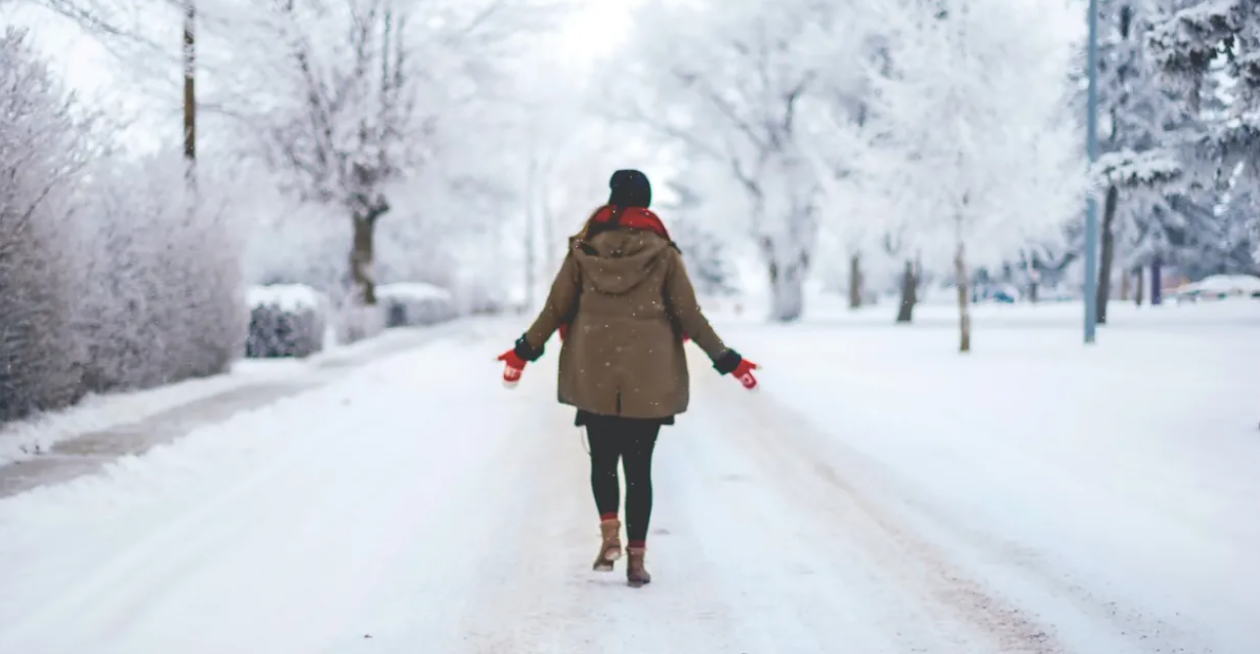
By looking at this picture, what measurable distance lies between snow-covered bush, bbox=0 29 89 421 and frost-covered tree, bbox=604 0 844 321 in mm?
26235

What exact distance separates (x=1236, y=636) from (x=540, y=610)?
2800 mm

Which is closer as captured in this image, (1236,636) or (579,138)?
(1236,636)

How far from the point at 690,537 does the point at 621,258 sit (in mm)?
1901

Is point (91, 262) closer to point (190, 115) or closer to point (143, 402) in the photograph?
point (143, 402)

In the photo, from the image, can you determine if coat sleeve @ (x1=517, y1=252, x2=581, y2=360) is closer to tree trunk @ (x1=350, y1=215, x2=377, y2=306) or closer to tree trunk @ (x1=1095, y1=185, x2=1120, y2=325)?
tree trunk @ (x1=350, y1=215, x2=377, y2=306)

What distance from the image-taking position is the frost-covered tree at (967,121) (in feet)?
64.9

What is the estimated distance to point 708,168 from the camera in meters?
40.8

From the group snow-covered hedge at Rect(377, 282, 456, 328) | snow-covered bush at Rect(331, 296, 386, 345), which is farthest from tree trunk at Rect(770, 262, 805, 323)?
snow-covered bush at Rect(331, 296, 386, 345)

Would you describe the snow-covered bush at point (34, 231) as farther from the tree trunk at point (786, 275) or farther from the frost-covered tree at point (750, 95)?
the tree trunk at point (786, 275)

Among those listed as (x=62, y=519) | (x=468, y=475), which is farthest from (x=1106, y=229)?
(x=62, y=519)

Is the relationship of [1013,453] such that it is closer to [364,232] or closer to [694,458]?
[694,458]

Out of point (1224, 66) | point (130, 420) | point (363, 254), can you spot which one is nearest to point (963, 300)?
point (1224, 66)

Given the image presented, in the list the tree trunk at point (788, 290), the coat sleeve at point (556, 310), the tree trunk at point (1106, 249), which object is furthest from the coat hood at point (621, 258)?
the tree trunk at point (788, 290)

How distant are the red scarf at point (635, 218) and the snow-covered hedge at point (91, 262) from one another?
249 inches
